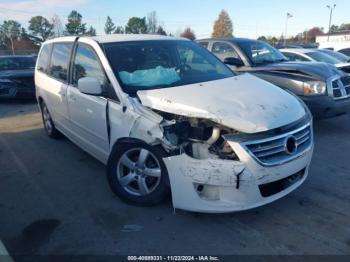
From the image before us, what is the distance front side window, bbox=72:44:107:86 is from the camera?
12.6ft

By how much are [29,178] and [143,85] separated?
6.95 ft

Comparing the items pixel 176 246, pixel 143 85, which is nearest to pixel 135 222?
pixel 176 246

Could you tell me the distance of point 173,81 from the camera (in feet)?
12.4

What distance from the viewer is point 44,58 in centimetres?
580

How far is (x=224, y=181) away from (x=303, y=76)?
376 centimetres

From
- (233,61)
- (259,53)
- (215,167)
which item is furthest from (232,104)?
(259,53)

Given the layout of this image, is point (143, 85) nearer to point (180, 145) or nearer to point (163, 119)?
point (163, 119)

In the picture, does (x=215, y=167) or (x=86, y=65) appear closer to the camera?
(x=215, y=167)

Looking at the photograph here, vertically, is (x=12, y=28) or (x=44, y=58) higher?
(x=12, y=28)

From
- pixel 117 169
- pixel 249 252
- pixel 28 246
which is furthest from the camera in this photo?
pixel 117 169

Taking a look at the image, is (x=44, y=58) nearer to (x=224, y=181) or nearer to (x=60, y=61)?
(x=60, y=61)

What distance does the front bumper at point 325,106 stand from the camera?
5445mm

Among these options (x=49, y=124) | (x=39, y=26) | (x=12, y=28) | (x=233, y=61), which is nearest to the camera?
(x=49, y=124)

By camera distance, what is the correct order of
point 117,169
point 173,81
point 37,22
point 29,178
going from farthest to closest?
point 37,22, point 29,178, point 173,81, point 117,169
